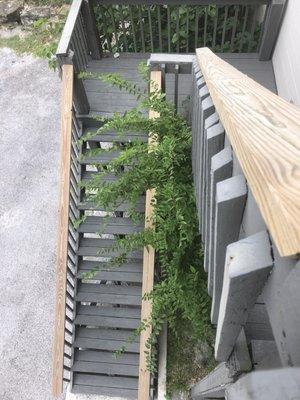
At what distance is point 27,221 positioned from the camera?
581 centimetres

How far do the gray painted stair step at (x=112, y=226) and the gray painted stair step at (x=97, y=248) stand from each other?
6.3 inches

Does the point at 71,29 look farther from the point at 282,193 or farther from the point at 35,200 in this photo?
the point at 282,193

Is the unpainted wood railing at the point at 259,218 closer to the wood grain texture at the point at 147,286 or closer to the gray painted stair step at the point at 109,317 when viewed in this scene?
the wood grain texture at the point at 147,286

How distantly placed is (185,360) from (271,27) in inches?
152

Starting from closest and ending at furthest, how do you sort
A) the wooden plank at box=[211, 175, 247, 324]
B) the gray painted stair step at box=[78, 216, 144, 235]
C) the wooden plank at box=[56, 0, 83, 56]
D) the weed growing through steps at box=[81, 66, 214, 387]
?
the wooden plank at box=[211, 175, 247, 324]
the weed growing through steps at box=[81, 66, 214, 387]
the wooden plank at box=[56, 0, 83, 56]
the gray painted stair step at box=[78, 216, 144, 235]

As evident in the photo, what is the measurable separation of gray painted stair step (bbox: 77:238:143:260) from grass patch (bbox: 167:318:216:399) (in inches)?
36.4

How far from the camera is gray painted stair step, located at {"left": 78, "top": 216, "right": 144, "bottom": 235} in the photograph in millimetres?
4047

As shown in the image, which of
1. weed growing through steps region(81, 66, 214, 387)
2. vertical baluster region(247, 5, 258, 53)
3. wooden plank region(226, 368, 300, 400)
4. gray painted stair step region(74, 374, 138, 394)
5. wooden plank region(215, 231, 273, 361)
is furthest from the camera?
vertical baluster region(247, 5, 258, 53)

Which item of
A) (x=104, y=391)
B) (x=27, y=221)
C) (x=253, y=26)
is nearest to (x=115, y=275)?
(x=104, y=391)

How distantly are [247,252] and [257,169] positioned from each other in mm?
183

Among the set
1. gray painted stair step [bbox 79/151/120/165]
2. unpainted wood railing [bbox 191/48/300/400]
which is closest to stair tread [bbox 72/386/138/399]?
gray painted stair step [bbox 79/151/120/165]

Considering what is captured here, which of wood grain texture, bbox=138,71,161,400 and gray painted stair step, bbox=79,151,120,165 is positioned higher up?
gray painted stair step, bbox=79,151,120,165

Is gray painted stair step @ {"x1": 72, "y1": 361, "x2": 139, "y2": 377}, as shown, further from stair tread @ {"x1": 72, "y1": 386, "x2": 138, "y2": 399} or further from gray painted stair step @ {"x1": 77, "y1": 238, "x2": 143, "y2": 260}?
gray painted stair step @ {"x1": 77, "y1": 238, "x2": 143, "y2": 260}

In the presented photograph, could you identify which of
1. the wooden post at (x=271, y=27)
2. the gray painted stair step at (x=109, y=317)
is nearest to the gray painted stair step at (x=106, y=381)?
the gray painted stair step at (x=109, y=317)
